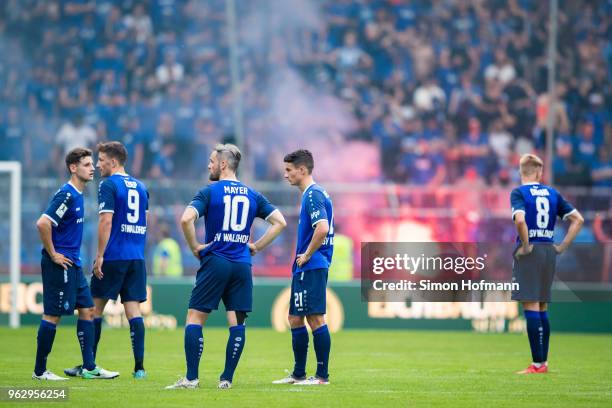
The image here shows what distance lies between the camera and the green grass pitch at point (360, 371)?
31.0 feet

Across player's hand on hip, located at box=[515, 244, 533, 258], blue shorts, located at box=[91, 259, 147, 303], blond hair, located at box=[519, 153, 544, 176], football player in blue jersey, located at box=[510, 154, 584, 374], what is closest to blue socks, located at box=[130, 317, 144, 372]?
blue shorts, located at box=[91, 259, 147, 303]

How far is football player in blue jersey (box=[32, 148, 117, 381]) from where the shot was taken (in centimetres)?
1087

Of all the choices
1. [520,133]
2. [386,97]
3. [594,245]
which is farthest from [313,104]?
[594,245]

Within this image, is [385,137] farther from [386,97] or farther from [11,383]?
[11,383]

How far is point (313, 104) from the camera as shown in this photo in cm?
2653

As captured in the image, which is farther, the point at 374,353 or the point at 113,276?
the point at 374,353

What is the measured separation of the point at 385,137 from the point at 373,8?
3.79 metres

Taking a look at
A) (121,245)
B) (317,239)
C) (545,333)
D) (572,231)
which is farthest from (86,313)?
(572,231)

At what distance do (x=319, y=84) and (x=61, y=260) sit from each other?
16.6 meters

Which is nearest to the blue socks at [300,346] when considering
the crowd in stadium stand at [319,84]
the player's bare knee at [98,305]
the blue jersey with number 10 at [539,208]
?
the player's bare knee at [98,305]

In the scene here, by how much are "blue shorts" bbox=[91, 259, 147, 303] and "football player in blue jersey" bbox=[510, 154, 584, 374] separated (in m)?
3.97

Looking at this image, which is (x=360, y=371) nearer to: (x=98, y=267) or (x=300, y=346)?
(x=300, y=346)

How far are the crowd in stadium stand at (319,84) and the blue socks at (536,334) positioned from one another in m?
12.3

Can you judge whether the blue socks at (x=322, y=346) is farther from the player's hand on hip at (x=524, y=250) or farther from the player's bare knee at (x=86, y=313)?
the player's hand on hip at (x=524, y=250)
